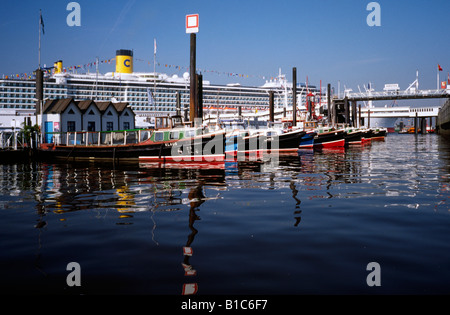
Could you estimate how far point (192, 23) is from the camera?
25.6 metres

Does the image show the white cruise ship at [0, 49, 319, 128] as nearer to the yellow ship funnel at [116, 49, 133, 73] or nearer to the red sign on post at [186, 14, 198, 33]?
the yellow ship funnel at [116, 49, 133, 73]

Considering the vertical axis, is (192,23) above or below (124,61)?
below

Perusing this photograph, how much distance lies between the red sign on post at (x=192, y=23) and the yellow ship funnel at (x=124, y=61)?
79622mm

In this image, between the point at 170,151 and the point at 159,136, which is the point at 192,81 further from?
the point at 170,151

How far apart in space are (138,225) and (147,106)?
9653 cm

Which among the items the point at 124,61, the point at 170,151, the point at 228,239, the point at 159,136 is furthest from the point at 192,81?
the point at 124,61

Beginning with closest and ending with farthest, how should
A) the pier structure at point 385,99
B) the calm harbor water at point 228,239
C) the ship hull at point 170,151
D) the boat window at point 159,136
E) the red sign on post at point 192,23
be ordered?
1. the calm harbor water at point 228,239
2. the ship hull at point 170,151
3. the boat window at point 159,136
4. the red sign on post at point 192,23
5. the pier structure at point 385,99

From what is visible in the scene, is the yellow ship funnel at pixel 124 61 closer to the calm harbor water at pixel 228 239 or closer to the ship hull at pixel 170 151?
the ship hull at pixel 170 151

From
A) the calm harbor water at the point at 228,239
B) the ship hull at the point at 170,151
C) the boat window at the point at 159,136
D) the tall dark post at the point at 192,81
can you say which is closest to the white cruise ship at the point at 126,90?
the ship hull at the point at 170,151

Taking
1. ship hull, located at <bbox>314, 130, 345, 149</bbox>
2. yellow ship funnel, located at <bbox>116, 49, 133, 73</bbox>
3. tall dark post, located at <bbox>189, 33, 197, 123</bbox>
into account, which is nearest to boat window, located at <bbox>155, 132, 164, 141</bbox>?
tall dark post, located at <bbox>189, 33, 197, 123</bbox>

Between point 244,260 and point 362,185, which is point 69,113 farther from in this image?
point 244,260

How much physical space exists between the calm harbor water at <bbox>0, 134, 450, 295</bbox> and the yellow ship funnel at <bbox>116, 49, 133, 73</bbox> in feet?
302

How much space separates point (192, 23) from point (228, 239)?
68.3ft

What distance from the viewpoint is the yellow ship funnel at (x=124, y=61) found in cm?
10162
